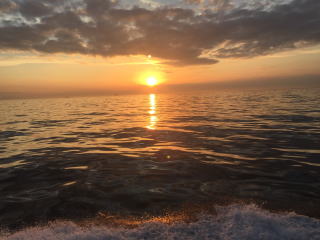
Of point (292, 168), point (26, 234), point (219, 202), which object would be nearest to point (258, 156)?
Answer: point (292, 168)

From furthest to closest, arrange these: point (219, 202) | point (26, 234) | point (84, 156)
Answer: point (84, 156) < point (219, 202) < point (26, 234)

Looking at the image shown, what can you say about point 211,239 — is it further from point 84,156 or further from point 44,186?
point 84,156

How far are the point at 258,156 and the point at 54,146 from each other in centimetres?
1091

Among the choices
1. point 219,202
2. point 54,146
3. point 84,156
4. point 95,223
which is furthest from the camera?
point 54,146

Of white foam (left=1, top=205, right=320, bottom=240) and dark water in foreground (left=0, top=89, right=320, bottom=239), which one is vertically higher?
white foam (left=1, top=205, right=320, bottom=240)

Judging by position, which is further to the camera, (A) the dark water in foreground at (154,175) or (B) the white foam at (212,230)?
(A) the dark water in foreground at (154,175)

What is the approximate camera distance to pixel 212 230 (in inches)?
179

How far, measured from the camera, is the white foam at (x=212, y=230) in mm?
4266

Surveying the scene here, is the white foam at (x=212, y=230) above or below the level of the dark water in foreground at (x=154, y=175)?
above

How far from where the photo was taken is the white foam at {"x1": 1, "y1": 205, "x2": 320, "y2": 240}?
427cm

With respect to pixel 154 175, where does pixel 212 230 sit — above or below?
above

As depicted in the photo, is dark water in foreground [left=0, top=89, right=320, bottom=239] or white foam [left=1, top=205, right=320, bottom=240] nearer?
white foam [left=1, top=205, right=320, bottom=240]

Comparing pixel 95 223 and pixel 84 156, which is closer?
pixel 95 223

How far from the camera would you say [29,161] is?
10836mm
